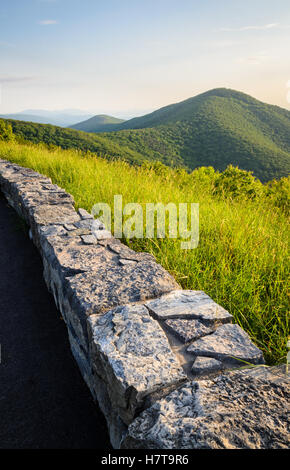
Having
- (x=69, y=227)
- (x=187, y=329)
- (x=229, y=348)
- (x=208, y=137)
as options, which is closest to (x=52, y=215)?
(x=69, y=227)

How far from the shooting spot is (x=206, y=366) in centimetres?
127

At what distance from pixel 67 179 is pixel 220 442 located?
497 centimetres

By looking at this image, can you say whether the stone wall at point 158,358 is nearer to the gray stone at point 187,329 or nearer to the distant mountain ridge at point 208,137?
the gray stone at point 187,329

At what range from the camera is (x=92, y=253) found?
2377 millimetres

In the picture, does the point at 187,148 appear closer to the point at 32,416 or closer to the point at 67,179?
the point at 67,179

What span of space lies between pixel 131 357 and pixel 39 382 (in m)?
0.91

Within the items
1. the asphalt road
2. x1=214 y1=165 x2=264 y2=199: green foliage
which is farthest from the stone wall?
x1=214 y1=165 x2=264 y2=199: green foliage

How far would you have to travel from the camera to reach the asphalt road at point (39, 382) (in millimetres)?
1499

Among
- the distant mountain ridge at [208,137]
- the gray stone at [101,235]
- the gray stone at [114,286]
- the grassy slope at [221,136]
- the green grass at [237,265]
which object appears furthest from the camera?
the grassy slope at [221,136]

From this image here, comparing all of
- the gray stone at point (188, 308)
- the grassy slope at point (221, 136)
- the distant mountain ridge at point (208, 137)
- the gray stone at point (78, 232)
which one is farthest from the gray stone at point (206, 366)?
the grassy slope at point (221, 136)

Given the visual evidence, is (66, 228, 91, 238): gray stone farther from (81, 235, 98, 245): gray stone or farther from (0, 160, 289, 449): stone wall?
(0, 160, 289, 449): stone wall

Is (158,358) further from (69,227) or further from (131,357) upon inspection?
(69,227)

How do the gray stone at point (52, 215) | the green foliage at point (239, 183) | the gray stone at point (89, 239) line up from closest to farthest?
the gray stone at point (89, 239)
the gray stone at point (52, 215)
the green foliage at point (239, 183)
